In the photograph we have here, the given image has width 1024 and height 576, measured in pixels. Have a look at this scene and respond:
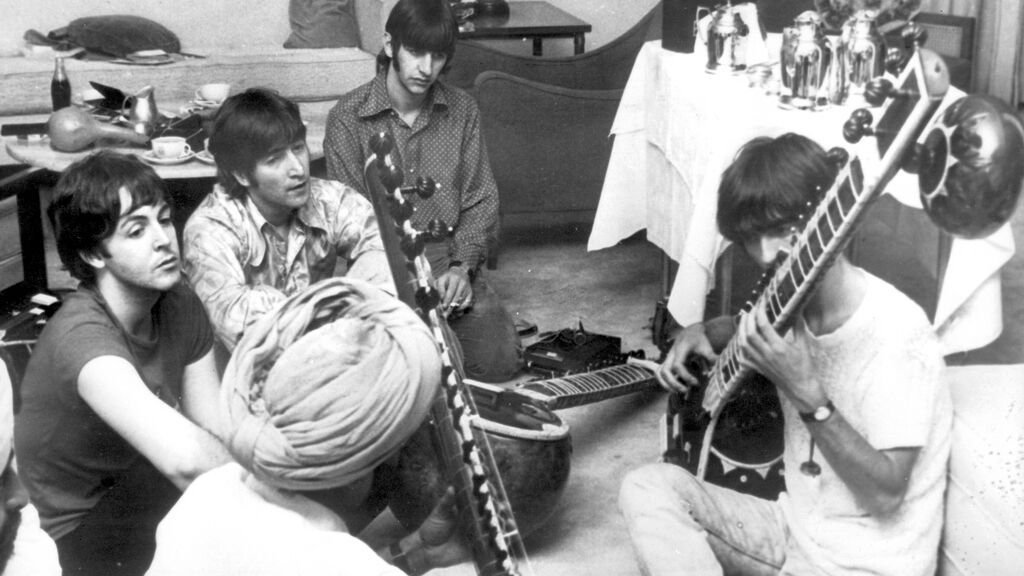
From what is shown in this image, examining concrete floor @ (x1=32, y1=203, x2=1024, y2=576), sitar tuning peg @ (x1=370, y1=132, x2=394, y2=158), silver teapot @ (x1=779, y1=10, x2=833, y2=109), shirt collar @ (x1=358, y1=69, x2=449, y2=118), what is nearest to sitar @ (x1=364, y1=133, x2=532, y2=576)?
sitar tuning peg @ (x1=370, y1=132, x2=394, y2=158)

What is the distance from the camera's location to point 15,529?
1.19 m

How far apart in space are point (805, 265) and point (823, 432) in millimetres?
194

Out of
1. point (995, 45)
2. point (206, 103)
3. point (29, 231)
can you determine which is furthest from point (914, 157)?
point (29, 231)

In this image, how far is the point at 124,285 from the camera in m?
1.52

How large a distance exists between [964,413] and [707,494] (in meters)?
0.35

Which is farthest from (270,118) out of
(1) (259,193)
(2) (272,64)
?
(2) (272,64)

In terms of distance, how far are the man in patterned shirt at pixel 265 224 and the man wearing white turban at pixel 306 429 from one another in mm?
776

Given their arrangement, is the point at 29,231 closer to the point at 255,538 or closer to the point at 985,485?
the point at 255,538

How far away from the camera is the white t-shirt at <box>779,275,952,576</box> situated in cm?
131

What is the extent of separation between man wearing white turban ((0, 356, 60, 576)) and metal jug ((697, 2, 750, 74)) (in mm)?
1764

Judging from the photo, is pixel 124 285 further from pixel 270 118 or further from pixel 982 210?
pixel 982 210

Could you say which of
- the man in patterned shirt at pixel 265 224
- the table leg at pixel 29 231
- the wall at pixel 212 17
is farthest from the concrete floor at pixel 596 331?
the wall at pixel 212 17

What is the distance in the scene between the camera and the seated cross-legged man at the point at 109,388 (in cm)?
140

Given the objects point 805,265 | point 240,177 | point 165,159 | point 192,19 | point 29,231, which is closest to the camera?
point 805,265
